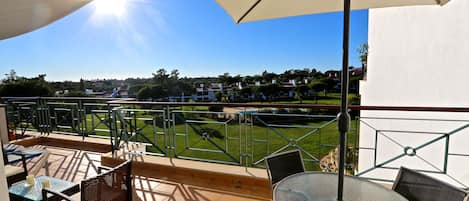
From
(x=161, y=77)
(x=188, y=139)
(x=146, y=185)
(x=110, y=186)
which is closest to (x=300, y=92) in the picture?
(x=161, y=77)

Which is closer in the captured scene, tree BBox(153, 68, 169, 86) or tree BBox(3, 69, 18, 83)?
tree BBox(3, 69, 18, 83)

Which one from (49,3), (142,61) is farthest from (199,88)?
(49,3)

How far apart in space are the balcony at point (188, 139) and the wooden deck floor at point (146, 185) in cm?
1

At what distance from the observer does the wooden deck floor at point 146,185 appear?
2.60m

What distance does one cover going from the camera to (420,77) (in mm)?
4070

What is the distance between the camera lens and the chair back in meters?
1.54

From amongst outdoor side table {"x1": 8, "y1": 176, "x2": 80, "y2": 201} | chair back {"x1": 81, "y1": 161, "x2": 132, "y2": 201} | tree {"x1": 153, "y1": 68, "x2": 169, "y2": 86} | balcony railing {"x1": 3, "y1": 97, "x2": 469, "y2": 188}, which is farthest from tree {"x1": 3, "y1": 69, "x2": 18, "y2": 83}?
chair back {"x1": 81, "y1": 161, "x2": 132, "y2": 201}

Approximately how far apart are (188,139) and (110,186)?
2.28m

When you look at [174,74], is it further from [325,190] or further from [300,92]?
[325,190]

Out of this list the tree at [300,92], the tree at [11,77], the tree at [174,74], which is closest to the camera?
the tree at [11,77]

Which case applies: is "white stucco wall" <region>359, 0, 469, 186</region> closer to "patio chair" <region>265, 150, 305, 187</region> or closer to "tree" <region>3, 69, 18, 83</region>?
"patio chair" <region>265, 150, 305, 187</region>

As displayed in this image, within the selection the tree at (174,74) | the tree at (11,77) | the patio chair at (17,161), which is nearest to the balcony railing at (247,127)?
the patio chair at (17,161)

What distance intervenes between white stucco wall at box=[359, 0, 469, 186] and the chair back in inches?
105

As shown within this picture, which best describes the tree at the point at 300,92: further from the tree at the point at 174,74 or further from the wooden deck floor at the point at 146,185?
the wooden deck floor at the point at 146,185
